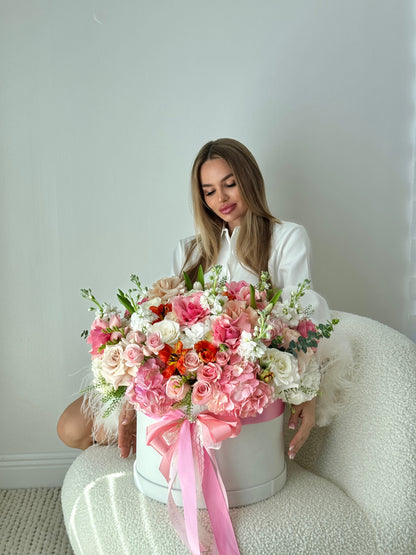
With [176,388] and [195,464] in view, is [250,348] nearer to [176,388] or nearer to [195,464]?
[176,388]

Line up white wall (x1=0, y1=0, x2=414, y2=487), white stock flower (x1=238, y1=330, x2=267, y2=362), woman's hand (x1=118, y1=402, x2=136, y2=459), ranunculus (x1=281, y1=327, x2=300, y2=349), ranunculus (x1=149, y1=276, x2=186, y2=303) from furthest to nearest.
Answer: white wall (x1=0, y1=0, x2=414, y2=487) < woman's hand (x1=118, y1=402, x2=136, y2=459) < ranunculus (x1=149, y1=276, x2=186, y2=303) < ranunculus (x1=281, y1=327, x2=300, y2=349) < white stock flower (x1=238, y1=330, x2=267, y2=362)

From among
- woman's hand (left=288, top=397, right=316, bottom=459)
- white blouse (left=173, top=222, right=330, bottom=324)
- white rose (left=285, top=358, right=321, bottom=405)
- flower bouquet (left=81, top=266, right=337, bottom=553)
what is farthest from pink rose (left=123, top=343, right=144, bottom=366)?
white blouse (left=173, top=222, right=330, bottom=324)

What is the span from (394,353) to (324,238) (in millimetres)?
834

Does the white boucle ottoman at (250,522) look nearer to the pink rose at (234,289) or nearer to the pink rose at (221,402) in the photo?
the pink rose at (221,402)

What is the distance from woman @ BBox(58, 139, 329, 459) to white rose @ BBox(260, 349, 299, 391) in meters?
0.68

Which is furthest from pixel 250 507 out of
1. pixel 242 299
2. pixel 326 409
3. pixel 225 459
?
pixel 242 299

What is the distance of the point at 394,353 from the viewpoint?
1.33 meters

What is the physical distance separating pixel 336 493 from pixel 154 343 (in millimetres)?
615

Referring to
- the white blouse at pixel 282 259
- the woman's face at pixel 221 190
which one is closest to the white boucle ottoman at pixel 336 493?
the white blouse at pixel 282 259

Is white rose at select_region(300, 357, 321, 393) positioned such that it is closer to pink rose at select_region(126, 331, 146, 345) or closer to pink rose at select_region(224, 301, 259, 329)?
pink rose at select_region(224, 301, 259, 329)

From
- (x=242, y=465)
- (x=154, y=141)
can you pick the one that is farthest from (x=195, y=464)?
(x=154, y=141)

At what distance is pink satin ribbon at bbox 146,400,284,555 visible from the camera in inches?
40.9

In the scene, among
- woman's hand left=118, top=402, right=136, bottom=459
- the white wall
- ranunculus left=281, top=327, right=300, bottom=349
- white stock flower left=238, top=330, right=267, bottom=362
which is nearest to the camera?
white stock flower left=238, top=330, right=267, bottom=362

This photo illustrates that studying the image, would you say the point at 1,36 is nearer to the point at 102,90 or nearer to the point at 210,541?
the point at 102,90
